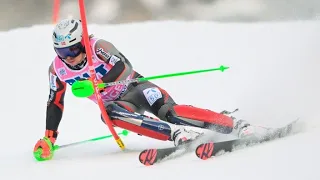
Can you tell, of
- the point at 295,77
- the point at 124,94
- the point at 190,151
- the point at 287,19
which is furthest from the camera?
the point at 287,19

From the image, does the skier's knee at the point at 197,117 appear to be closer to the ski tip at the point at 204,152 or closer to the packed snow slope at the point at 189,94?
the packed snow slope at the point at 189,94

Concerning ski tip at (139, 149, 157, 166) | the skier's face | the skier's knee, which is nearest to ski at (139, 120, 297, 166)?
ski tip at (139, 149, 157, 166)

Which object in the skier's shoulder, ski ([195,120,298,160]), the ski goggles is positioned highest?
the skier's shoulder

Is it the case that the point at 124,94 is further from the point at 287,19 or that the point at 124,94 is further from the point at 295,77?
the point at 287,19

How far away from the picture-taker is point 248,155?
3.43 metres

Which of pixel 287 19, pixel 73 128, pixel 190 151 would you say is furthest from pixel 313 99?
pixel 287 19

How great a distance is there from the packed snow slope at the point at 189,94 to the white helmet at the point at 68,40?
0.62 meters

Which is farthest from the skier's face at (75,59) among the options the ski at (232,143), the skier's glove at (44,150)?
the ski at (232,143)

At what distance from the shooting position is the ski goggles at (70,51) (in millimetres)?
4352

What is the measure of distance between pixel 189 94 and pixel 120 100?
7.71 feet

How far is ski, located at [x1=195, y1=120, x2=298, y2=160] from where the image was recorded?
3588mm

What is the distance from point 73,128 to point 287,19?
161 inches

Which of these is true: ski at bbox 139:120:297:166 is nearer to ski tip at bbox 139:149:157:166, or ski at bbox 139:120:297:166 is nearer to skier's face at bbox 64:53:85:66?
ski tip at bbox 139:149:157:166

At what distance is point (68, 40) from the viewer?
433 cm
